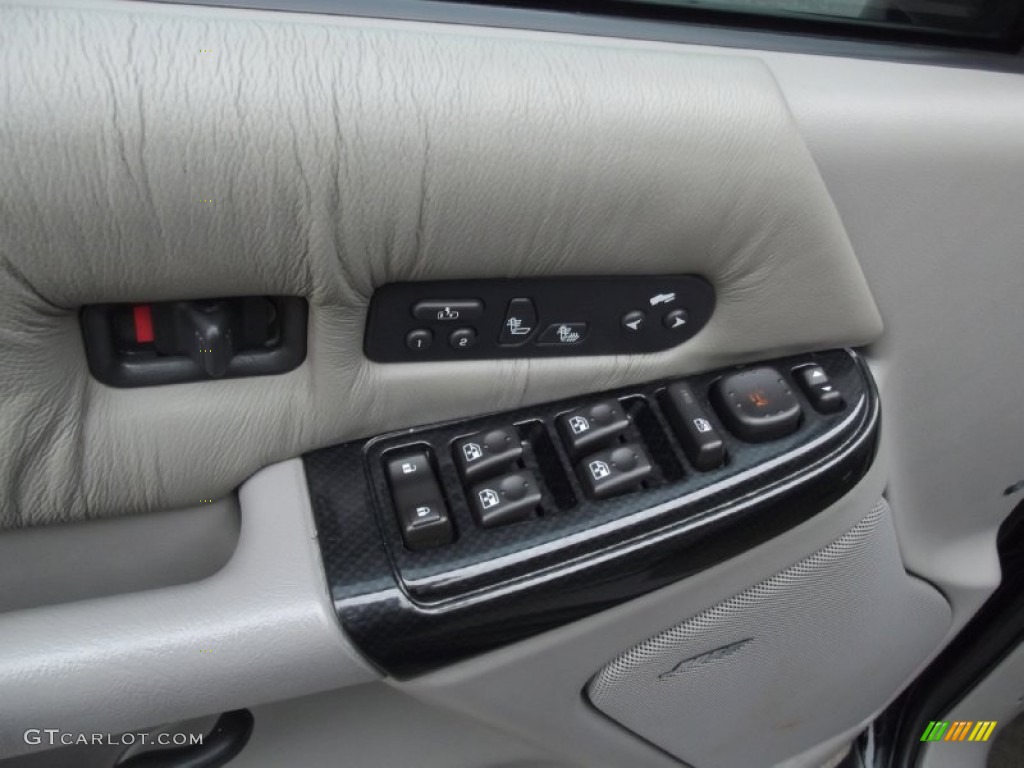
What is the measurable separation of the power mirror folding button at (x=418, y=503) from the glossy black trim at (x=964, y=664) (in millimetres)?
735

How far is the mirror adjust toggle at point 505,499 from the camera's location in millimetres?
713

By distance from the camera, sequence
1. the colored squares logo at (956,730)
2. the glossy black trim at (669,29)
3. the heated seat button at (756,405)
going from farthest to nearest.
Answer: the colored squares logo at (956,730) < the heated seat button at (756,405) < the glossy black trim at (669,29)

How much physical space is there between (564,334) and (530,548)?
0.58ft

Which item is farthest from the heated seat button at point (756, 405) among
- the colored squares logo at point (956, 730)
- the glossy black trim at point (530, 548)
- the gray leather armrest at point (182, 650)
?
the colored squares logo at point (956, 730)

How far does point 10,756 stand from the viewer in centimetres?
65

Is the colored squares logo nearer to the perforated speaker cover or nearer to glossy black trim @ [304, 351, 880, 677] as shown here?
the perforated speaker cover

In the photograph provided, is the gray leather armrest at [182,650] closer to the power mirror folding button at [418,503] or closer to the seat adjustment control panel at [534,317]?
the power mirror folding button at [418,503]

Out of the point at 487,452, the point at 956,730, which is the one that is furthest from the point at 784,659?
the point at 956,730

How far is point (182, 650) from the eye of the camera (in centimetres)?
64

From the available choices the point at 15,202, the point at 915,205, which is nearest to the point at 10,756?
the point at 15,202

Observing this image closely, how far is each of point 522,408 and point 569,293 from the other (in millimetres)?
115

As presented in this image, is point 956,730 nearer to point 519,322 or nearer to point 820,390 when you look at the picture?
point 820,390

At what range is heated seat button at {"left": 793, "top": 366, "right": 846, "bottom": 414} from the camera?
800mm

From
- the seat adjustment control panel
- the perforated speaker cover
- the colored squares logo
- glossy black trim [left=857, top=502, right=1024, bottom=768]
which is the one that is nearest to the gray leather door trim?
the seat adjustment control panel
